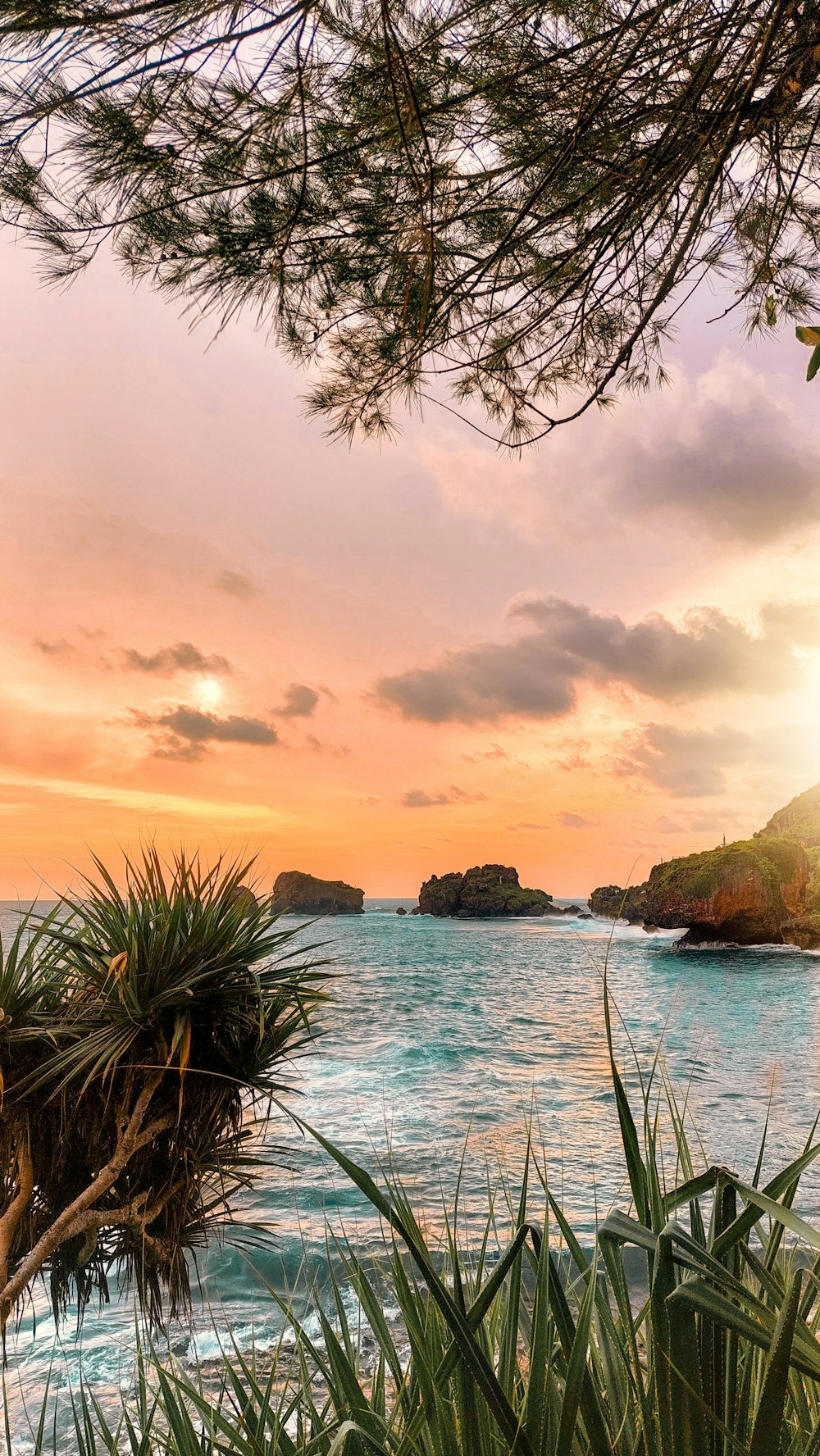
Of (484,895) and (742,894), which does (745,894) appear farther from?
Result: (484,895)

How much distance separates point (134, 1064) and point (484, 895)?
9910 centimetres

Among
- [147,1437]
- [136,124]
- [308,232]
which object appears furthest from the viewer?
[308,232]

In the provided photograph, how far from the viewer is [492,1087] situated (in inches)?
700

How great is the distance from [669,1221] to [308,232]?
15.0 ft

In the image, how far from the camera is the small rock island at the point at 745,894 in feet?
128

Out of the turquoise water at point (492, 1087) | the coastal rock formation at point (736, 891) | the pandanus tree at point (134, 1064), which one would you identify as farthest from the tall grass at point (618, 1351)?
the coastal rock formation at point (736, 891)

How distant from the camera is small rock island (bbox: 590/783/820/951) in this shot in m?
39.1

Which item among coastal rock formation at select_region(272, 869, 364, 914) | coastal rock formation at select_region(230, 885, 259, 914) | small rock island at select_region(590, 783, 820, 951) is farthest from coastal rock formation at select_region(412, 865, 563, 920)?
coastal rock formation at select_region(230, 885, 259, 914)

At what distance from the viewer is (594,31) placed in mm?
3711

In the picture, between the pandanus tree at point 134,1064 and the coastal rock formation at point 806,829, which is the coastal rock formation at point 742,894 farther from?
the pandanus tree at point 134,1064

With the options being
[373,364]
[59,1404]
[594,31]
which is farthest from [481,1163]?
[594,31]

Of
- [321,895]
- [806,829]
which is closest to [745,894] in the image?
[806,829]

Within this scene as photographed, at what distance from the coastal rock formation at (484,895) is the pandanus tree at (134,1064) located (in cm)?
9675

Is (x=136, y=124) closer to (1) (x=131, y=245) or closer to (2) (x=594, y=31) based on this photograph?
(1) (x=131, y=245)
